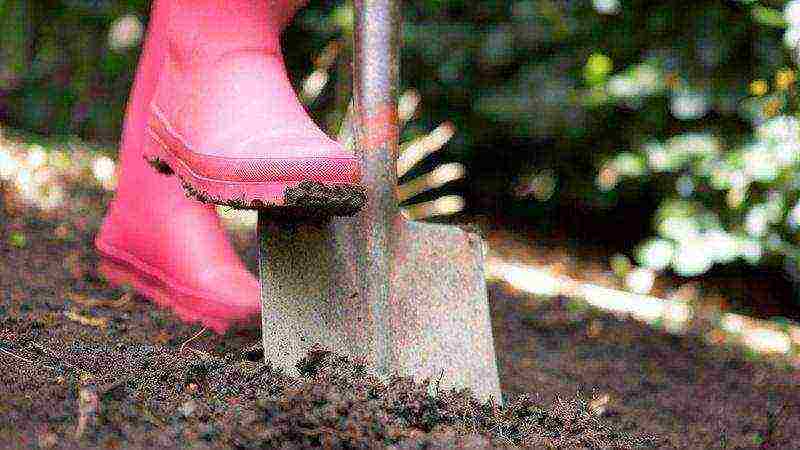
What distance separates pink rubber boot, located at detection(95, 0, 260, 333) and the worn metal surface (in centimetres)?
18

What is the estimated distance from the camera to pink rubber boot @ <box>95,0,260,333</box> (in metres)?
1.63

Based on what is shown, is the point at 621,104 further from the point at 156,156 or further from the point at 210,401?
the point at 210,401

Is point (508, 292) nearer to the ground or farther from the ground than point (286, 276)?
nearer to the ground

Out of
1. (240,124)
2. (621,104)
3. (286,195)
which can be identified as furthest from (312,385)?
(621,104)

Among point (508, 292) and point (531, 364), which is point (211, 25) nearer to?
point (531, 364)

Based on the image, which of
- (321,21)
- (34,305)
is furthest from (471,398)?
(321,21)

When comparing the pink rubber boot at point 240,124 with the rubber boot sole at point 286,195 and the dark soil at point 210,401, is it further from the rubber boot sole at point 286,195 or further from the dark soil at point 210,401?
the dark soil at point 210,401

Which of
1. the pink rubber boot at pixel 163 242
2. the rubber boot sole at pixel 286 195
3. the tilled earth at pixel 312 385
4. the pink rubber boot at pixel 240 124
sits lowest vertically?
the tilled earth at pixel 312 385

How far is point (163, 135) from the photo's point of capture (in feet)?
5.08

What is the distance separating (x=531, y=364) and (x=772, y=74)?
3.21 feet

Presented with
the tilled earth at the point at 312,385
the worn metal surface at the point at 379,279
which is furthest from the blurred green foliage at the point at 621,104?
the worn metal surface at the point at 379,279

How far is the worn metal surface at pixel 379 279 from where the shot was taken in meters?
1.45

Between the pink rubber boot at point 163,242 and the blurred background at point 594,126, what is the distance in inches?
15.7

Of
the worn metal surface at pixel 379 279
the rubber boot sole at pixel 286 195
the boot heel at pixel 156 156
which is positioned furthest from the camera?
the boot heel at pixel 156 156
